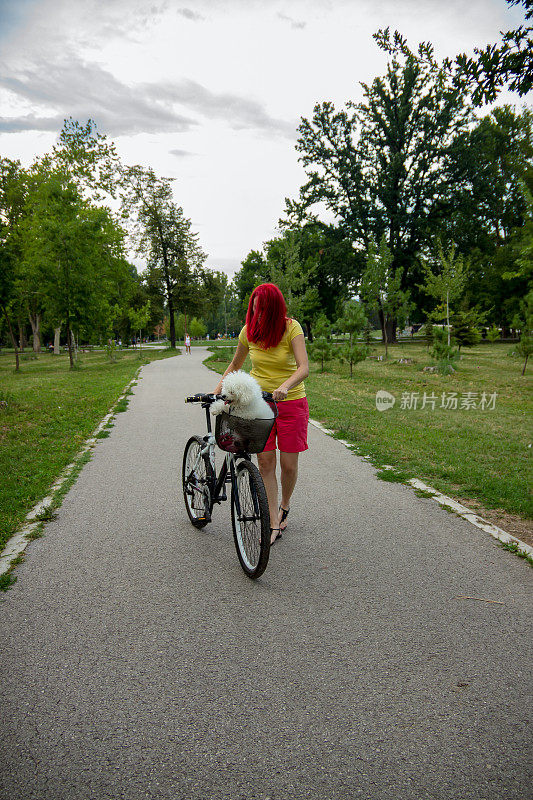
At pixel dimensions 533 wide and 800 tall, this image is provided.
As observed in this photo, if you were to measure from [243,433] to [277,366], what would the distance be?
0.74 m

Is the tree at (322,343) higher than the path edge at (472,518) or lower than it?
higher

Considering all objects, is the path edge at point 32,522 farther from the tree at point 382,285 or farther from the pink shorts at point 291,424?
the tree at point 382,285

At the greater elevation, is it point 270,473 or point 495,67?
point 495,67

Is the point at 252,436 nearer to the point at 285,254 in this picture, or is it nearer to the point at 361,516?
the point at 361,516

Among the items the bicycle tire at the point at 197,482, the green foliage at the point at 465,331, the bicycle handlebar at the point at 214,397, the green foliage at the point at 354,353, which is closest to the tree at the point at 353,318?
the green foliage at the point at 354,353

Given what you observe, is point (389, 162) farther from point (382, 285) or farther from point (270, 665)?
point (270, 665)

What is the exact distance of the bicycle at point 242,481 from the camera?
3.41 meters

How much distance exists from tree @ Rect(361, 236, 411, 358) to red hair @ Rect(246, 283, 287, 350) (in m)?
21.3

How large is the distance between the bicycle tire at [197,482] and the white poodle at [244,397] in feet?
3.10

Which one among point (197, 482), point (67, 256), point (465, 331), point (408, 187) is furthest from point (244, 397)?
point (408, 187)

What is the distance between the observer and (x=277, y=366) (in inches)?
157

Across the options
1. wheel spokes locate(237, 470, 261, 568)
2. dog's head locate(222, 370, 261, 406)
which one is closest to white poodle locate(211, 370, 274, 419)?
dog's head locate(222, 370, 261, 406)

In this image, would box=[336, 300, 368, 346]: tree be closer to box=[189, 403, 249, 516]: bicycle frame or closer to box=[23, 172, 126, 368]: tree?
box=[189, 403, 249, 516]: bicycle frame

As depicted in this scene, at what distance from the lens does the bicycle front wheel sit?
11.0ft
